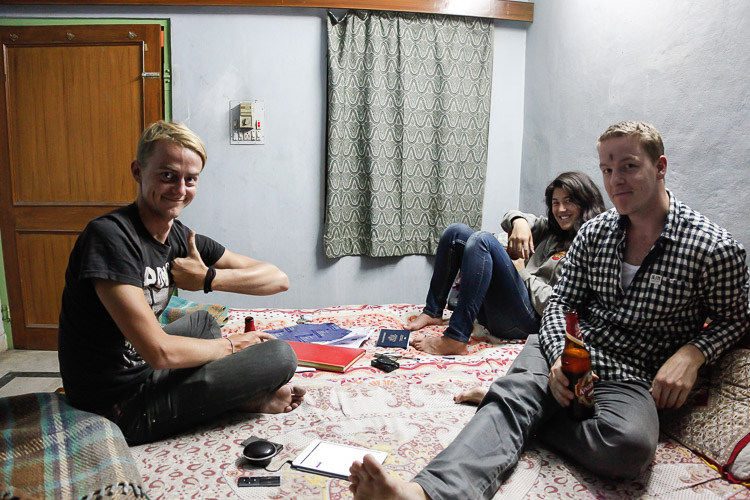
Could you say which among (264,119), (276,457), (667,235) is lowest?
(276,457)

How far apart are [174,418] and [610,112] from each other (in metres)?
2.54

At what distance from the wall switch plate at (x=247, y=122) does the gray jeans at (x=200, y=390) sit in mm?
2229

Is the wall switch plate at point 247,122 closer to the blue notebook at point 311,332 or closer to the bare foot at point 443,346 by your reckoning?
the blue notebook at point 311,332

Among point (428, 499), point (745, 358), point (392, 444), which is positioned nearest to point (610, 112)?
point (745, 358)

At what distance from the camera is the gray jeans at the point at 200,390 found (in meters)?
1.47

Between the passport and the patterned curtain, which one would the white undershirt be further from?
the patterned curtain

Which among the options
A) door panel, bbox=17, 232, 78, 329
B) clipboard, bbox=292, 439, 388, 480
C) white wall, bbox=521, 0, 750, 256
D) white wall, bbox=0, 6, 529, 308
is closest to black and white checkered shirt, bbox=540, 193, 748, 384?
white wall, bbox=521, 0, 750, 256

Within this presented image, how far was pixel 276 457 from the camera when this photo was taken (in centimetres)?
142

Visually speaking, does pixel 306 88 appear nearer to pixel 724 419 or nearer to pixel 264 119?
pixel 264 119

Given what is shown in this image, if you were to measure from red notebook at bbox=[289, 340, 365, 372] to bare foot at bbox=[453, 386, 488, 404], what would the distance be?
48cm

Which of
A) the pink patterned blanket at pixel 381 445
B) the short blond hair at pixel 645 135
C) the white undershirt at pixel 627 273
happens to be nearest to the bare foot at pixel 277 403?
the pink patterned blanket at pixel 381 445

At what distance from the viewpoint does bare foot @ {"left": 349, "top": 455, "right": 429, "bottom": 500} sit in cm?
111

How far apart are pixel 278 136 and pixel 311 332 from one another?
1.74 metres

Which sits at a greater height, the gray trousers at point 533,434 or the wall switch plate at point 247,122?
the wall switch plate at point 247,122
